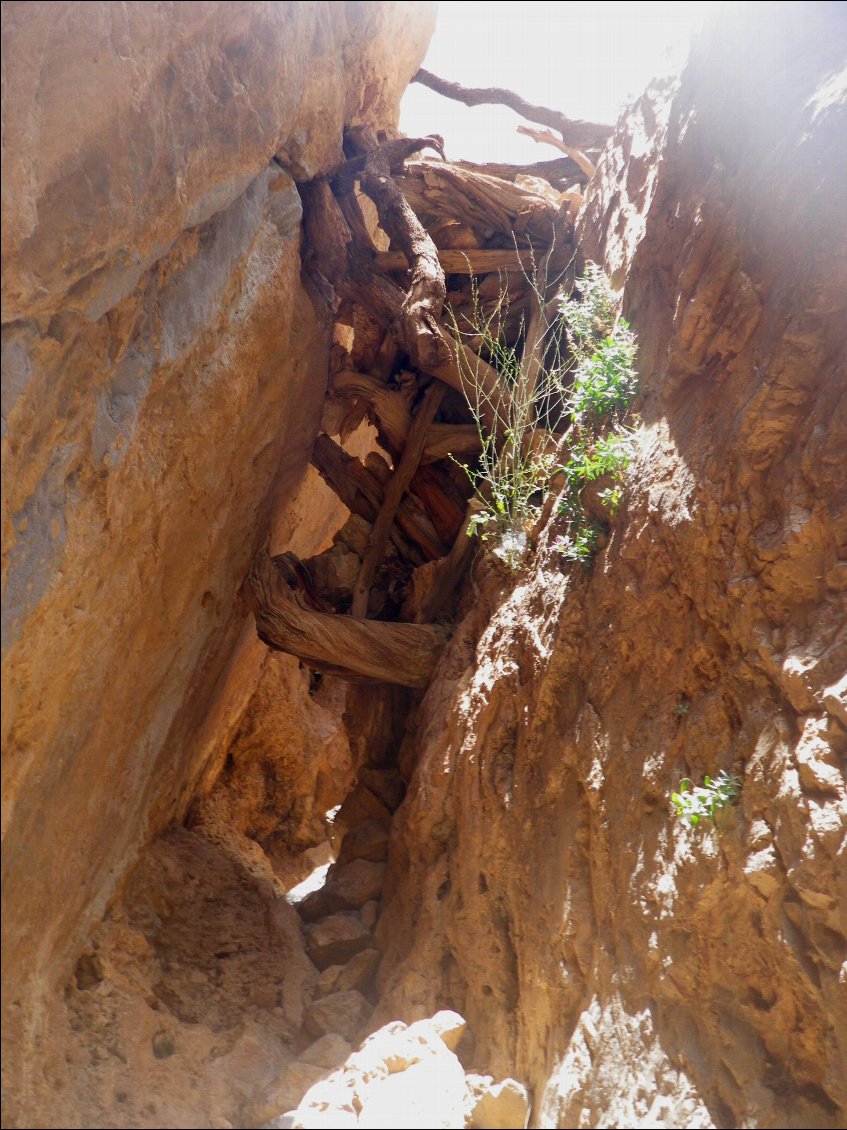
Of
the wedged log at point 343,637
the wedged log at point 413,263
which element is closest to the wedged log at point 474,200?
the wedged log at point 413,263

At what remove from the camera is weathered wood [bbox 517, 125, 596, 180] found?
25.7 feet

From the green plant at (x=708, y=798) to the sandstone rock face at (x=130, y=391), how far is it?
2.38 meters

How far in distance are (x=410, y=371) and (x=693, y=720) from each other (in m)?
4.23

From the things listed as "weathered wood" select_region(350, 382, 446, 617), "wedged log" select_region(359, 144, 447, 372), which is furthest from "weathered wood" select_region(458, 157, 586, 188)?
"weathered wood" select_region(350, 382, 446, 617)

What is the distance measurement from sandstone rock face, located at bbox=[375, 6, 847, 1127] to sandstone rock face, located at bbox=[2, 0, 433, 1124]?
5.42ft

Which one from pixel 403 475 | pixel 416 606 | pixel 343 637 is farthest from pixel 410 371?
pixel 343 637

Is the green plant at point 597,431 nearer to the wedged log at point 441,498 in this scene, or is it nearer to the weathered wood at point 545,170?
the wedged log at point 441,498

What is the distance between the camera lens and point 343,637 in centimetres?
624

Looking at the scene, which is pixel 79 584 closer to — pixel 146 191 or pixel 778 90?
pixel 146 191

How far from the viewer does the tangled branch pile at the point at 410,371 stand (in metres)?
6.31

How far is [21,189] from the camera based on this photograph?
2904 millimetres

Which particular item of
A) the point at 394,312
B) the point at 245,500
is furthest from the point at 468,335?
the point at 245,500

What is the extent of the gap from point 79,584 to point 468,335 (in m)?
4.01

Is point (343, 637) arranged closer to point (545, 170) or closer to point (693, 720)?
point (693, 720)
